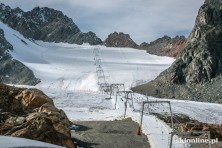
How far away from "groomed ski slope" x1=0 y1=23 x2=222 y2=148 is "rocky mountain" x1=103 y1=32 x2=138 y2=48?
4509cm

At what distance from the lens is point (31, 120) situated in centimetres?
1508

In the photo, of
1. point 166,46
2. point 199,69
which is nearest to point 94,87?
point 199,69

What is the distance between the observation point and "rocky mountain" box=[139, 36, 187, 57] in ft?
459

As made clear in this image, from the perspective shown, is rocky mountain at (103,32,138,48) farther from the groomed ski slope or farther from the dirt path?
the dirt path

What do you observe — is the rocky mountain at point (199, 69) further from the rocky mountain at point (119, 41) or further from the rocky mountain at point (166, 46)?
the rocky mountain at point (119, 41)

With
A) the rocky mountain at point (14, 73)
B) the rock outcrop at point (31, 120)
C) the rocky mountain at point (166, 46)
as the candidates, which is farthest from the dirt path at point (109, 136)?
the rocky mountain at point (166, 46)

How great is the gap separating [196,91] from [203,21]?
58.4ft

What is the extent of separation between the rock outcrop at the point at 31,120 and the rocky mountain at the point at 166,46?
371 feet

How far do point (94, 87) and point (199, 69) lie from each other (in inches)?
711

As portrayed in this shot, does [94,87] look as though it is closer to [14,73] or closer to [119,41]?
[14,73]

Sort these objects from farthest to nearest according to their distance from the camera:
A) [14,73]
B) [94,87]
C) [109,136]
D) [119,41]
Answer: [119,41], [14,73], [94,87], [109,136]

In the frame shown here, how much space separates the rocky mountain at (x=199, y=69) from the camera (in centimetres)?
5925

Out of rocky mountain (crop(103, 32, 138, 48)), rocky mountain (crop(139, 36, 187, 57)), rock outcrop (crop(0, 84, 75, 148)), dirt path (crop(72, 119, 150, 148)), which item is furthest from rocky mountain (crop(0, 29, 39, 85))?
rocky mountain (crop(103, 32, 138, 48))

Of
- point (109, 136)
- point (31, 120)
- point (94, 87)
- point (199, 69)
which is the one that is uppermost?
point (31, 120)
